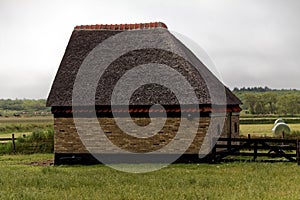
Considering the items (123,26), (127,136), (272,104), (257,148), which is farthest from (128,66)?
(272,104)

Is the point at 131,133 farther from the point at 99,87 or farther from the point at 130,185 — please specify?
the point at 130,185

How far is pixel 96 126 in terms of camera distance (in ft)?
80.1

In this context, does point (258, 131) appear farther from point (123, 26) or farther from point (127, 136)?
point (127, 136)

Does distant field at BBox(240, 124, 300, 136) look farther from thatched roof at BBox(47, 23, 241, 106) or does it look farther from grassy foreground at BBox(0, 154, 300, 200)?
grassy foreground at BBox(0, 154, 300, 200)

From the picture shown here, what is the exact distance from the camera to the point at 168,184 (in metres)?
15.2

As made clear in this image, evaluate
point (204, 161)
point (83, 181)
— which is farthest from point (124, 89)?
point (83, 181)

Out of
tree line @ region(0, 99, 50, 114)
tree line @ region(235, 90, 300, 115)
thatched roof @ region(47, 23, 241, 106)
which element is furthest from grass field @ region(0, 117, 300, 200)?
tree line @ region(0, 99, 50, 114)

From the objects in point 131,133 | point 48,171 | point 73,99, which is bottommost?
point 48,171

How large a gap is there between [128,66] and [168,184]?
38.4 feet

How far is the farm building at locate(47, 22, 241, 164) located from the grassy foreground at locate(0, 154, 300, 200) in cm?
366

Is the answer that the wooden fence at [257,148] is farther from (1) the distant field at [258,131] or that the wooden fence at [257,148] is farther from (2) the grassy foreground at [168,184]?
(1) the distant field at [258,131]

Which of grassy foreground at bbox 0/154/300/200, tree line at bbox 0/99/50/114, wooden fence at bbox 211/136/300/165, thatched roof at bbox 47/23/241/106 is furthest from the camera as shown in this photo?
→ tree line at bbox 0/99/50/114

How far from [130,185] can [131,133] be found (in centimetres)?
902

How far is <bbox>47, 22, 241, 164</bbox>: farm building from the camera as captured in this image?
23.1 m
